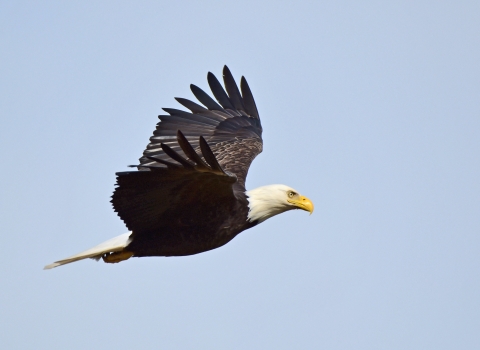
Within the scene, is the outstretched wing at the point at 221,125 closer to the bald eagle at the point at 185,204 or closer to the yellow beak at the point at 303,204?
the bald eagle at the point at 185,204

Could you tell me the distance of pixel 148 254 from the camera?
9.72 metres

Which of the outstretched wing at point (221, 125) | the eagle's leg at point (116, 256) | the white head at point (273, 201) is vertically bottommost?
the eagle's leg at point (116, 256)

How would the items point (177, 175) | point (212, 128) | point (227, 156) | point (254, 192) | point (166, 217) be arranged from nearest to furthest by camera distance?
point (177, 175) < point (166, 217) < point (254, 192) < point (227, 156) < point (212, 128)

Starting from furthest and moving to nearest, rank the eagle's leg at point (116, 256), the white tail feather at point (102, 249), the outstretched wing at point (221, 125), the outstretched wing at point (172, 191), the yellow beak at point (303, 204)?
the outstretched wing at point (221, 125), the yellow beak at point (303, 204), the eagle's leg at point (116, 256), the white tail feather at point (102, 249), the outstretched wing at point (172, 191)

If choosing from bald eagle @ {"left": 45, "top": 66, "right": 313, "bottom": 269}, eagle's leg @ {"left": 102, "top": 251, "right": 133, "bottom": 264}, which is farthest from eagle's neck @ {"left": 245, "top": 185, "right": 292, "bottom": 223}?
eagle's leg @ {"left": 102, "top": 251, "right": 133, "bottom": 264}

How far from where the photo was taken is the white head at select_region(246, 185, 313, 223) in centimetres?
985

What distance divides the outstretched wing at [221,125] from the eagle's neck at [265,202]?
129 centimetres

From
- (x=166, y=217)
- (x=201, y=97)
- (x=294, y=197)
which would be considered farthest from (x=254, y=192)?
(x=201, y=97)

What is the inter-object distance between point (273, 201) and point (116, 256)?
6.21 ft

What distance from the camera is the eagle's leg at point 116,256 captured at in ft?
32.5

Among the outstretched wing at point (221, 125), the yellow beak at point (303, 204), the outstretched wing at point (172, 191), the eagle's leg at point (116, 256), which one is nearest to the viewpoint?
the outstretched wing at point (172, 191)

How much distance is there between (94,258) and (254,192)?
1.98 m

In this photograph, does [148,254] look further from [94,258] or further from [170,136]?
[170,136]

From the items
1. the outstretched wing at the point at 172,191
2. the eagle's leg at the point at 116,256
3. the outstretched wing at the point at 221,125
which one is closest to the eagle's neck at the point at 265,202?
the outstretched wing at the point at 172,191
